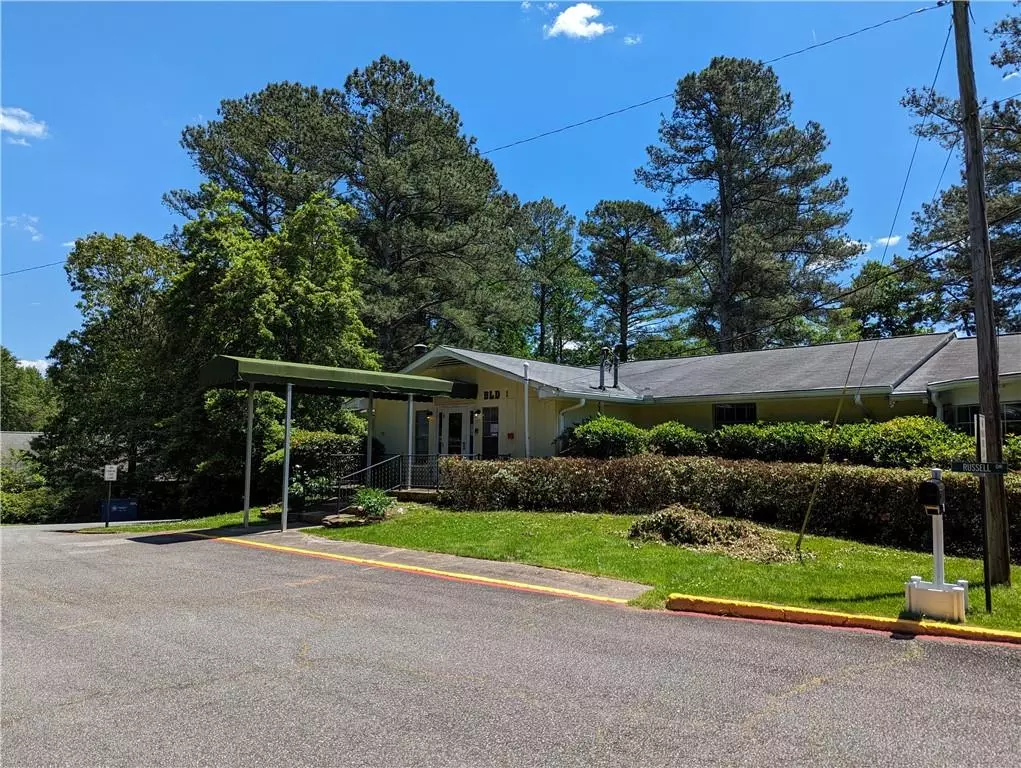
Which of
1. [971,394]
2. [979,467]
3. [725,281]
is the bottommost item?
[979,467]

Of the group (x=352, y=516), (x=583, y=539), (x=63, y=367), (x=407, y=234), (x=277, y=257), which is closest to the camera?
(x=583, y=539)

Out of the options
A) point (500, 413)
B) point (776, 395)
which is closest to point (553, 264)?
point (500, 413)

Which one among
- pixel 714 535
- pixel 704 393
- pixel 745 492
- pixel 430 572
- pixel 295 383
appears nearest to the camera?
pixel 430 572

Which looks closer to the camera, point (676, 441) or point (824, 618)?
point (824, 618)

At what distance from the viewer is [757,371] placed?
19406 mm

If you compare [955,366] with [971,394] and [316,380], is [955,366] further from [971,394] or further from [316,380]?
[316,380]

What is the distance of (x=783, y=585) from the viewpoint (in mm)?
7645

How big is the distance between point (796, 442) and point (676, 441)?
2884 millimetres

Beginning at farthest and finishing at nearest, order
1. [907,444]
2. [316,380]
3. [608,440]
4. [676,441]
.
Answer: [608,440] → [676,441] → [316,380] → [907,444]

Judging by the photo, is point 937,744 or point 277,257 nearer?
point 937,744

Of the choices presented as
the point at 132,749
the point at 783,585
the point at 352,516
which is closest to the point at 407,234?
the point at 352,516

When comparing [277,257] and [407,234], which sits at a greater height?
[407,234]

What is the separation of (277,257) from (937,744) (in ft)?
79.8

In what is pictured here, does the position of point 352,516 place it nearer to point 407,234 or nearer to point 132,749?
point 132,749
